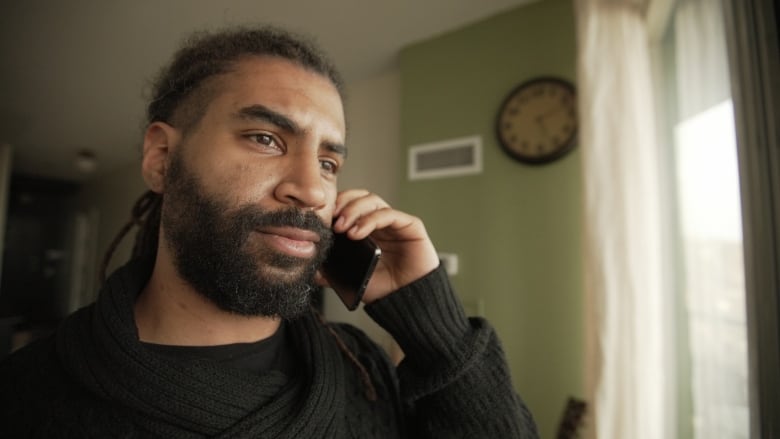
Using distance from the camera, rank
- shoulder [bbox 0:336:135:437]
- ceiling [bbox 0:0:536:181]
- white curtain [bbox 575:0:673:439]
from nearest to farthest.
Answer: shoulder [bbox 0:336:135:437], white curtain [bbox 575:0:673:439], ceiling [bbox 0:0:536:181]

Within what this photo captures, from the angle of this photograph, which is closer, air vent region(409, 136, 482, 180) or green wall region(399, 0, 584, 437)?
green wall region(399, 0, 584, 437)

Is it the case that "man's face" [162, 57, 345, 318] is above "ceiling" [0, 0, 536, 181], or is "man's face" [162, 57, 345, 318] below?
below

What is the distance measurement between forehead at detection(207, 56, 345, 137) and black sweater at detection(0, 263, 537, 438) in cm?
37

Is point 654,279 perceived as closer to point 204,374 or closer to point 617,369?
point 617,369

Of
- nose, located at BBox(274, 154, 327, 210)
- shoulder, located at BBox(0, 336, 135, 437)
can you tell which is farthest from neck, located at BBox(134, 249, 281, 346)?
nose, located at BBox(274, 154, 327, 210)

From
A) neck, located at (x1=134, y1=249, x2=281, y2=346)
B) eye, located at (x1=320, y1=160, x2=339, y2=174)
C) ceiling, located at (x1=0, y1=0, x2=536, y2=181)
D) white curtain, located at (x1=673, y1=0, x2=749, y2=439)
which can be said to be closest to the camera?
neck, located at (x1=134, y1=249, x2=281, y2=346)

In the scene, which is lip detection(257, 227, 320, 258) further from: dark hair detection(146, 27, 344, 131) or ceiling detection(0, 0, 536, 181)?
ceiling detection(0, 0, 536, 181)

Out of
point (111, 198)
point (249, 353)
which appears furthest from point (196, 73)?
point (111, 198)

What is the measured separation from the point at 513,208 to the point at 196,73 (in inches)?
52.5

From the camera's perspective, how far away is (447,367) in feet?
1.98

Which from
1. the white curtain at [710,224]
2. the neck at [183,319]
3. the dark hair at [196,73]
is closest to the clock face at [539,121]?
the white curtain at [710,224]

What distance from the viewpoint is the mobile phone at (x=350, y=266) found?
2.04ft

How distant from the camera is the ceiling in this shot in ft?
5.37

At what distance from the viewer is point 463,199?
168 centimetres
